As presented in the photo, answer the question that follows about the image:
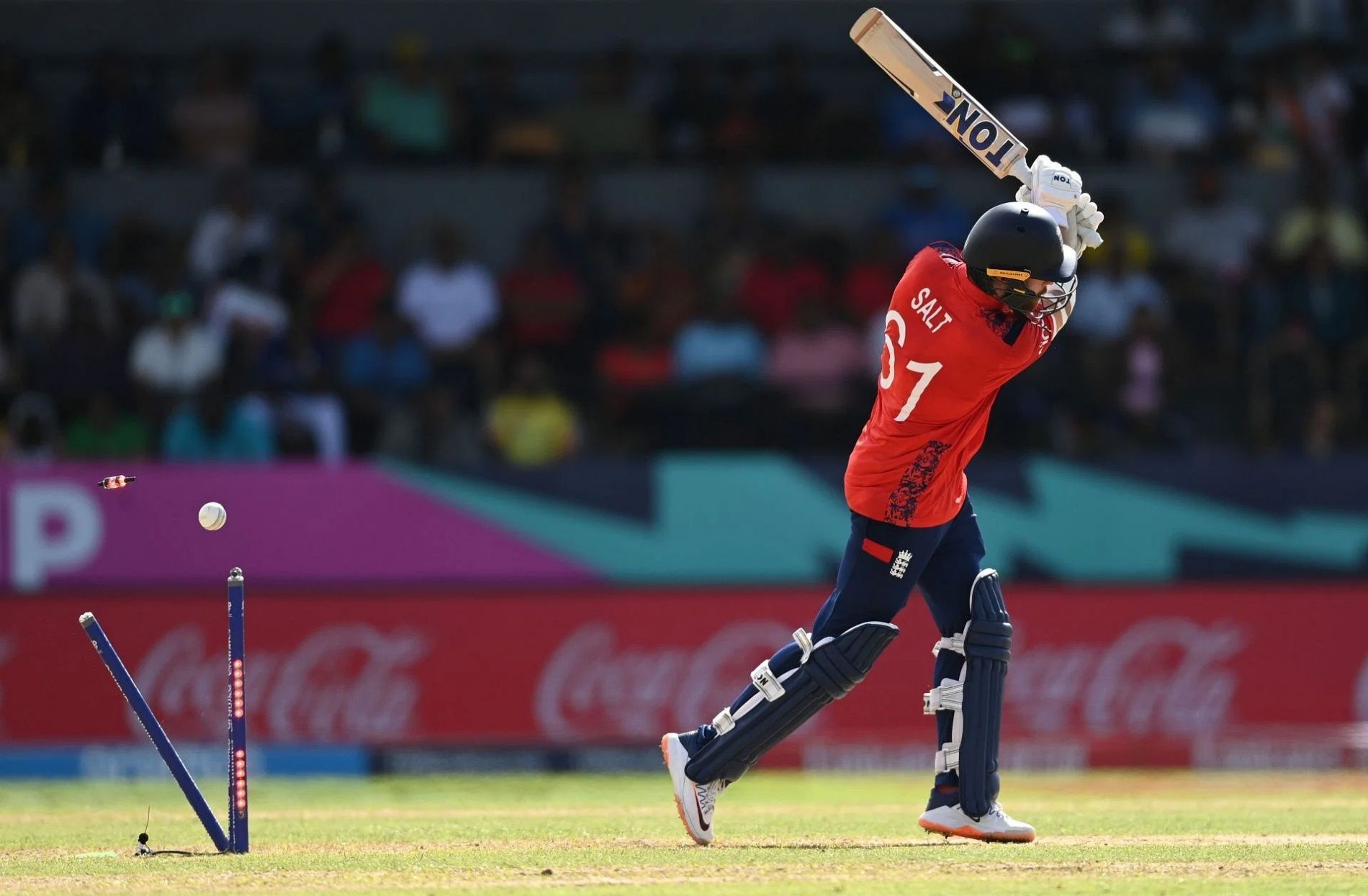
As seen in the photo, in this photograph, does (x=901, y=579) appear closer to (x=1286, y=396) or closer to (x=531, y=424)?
(x=531, y=424)

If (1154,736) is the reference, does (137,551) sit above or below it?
above

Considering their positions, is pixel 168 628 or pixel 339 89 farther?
pixel 339 89

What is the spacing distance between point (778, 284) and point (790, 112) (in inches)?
67.6

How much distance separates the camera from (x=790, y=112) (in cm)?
1476

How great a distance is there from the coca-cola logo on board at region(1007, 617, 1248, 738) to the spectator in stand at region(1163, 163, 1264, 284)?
11.1 feet

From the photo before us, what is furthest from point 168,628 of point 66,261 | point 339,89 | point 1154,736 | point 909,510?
point 909,510

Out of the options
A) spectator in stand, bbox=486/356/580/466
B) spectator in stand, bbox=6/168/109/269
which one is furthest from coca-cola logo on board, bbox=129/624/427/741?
spectator in stand, bbox=6/168/109/269

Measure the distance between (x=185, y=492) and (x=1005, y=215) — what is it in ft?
22.4

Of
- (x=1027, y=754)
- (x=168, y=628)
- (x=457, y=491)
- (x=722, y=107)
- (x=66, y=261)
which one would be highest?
(x=722, y=107)

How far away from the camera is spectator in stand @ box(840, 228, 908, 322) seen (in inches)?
528

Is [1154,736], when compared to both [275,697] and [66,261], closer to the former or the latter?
[275,697]

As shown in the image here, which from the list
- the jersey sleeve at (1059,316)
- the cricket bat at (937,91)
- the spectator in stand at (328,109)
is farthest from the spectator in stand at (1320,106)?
the jersey sleeve at (1059,316)

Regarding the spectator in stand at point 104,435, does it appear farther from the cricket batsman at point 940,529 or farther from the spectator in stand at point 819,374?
the cricket batsman at point 940,529

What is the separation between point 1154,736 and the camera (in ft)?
38.3
